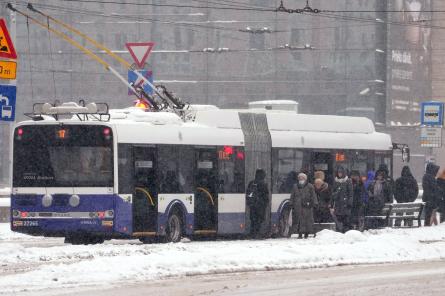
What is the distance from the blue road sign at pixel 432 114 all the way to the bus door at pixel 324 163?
6.51 m

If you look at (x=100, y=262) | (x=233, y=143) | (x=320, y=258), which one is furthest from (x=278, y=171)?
(x=100, y=262)

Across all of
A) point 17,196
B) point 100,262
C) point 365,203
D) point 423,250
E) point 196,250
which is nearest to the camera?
point 100,262

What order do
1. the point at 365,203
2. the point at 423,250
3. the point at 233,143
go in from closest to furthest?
the point at 423,250 < the point at 233,143 < the point at 365,203

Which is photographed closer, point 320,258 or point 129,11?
point 320,258

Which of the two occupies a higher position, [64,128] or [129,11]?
[129,11]

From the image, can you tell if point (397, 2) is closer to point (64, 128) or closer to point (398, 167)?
point (398, 167)

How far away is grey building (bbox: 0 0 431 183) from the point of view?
7956 centimetres

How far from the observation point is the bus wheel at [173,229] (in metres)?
26.0

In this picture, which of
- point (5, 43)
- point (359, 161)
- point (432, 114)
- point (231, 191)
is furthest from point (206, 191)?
point (432, 114)

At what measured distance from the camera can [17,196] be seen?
24688mm

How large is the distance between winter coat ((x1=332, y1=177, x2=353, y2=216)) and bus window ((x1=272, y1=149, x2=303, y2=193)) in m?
1.03

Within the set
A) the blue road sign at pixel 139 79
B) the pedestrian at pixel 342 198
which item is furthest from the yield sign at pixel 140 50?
the pedestrian at pixel 342 198

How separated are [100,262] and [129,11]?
6611 cm

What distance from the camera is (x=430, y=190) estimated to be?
32844 mm
